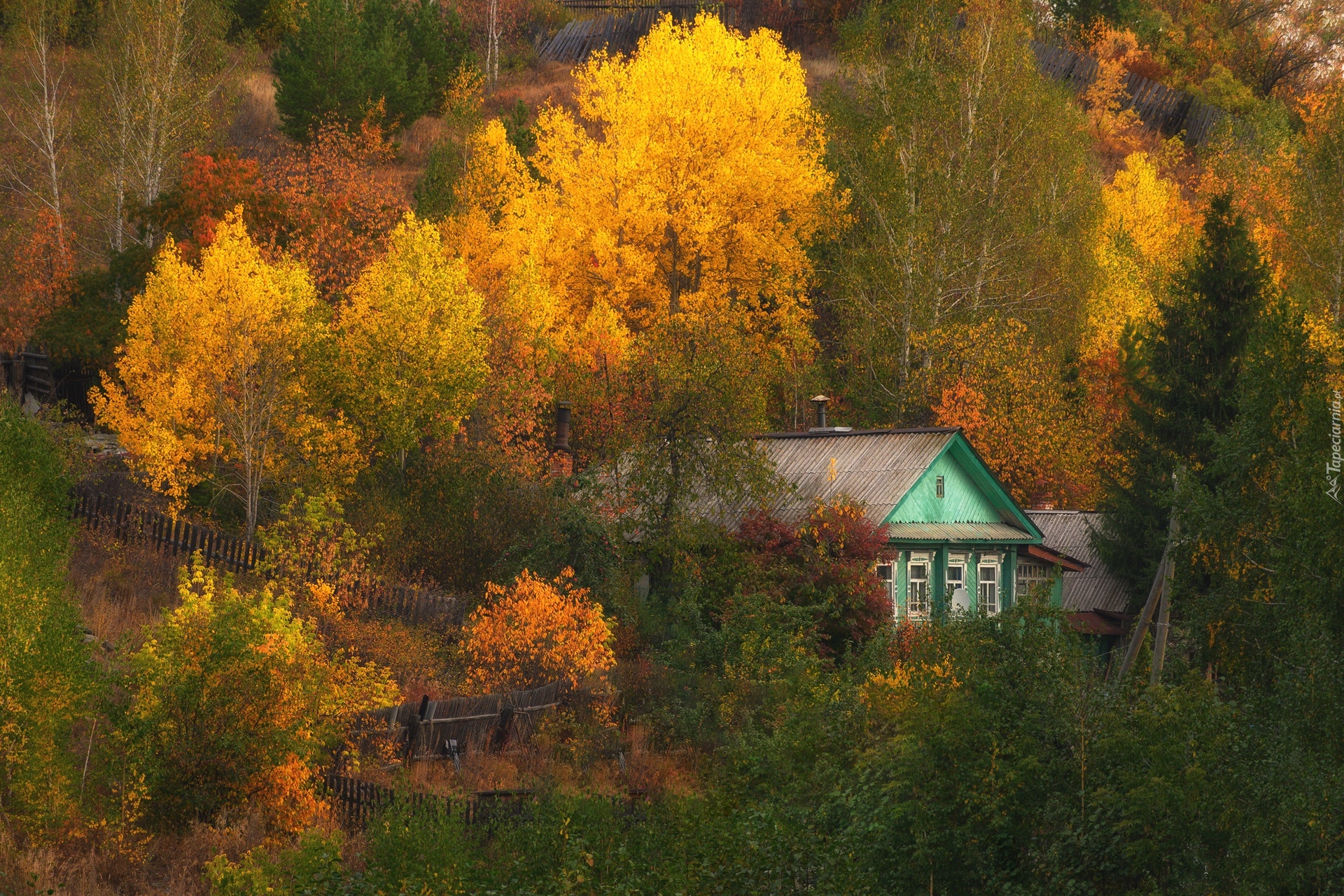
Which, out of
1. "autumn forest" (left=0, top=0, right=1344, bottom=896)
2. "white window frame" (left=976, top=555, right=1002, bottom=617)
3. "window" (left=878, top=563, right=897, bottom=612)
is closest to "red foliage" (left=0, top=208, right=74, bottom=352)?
"autumn forest" (left=0, top=0, right=1344, bottom=896)

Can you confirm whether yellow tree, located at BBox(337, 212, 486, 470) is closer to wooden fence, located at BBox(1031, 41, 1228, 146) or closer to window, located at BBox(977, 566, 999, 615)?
window, located at BBox(977, 566, 999, 615)

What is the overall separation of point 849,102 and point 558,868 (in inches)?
1297

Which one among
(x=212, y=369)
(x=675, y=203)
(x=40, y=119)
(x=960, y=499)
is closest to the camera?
(x=212, y=369)

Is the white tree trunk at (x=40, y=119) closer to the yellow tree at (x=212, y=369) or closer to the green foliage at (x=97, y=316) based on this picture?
the green foliage at (x=97, y=316)

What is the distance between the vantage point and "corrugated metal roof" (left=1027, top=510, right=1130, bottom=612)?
3244 centimetres

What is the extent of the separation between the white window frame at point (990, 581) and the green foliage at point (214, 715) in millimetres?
18439

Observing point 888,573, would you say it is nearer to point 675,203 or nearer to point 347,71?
point 675,203

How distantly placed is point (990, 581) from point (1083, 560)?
13.7 feet

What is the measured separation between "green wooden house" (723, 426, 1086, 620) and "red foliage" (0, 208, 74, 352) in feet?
62.1

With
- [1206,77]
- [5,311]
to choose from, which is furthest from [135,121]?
[1206,77]

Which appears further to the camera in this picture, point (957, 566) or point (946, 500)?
point (957, 566)

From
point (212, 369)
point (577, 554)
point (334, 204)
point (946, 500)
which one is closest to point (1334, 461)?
point (577, 554)

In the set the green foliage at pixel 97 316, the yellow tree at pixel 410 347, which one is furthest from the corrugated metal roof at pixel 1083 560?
the green foliage at pixel 97 316

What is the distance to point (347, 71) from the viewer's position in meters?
46.0
